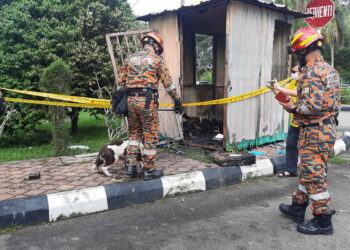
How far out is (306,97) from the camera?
298cm

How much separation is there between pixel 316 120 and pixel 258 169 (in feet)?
7.16

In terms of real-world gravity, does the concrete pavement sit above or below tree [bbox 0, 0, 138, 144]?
below

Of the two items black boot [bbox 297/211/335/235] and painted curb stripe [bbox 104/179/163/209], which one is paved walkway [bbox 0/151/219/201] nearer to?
painted curb stripe [bbox 104/179/163/209]

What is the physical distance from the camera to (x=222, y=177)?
466cm

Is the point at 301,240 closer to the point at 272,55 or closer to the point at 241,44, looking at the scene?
the point at 241,44

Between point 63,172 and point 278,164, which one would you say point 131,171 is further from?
point 278,164

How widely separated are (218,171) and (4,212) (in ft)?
9.55

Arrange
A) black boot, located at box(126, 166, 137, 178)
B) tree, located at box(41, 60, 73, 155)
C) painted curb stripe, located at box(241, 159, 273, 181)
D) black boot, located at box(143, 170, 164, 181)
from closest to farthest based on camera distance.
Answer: black boot, located at box(143, 170, 164, 181)
black boot, located at box(126, 166, 137, 178)
painted curb stripe, located at box(241, 159, 273, 181)
tree, located at box(41, 60, 73, 155)

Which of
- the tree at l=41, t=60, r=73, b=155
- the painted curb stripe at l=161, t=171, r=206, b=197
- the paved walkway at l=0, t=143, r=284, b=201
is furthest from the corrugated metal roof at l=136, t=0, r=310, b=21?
the painted curb stripe at l=161, t=171, r=206, b=197

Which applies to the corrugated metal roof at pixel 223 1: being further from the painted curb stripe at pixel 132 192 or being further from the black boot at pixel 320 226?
the black boot at pixel 320 226

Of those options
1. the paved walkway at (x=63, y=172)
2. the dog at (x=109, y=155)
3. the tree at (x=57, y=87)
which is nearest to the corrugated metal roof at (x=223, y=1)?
the tree at (x=57, y=87)

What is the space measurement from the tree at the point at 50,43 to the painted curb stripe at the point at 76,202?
417cm

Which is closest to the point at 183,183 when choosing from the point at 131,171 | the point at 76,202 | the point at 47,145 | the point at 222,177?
the point at 222,177

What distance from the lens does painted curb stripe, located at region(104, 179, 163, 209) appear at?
381 cm
